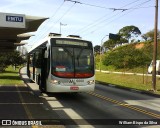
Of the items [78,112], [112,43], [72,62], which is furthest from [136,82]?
[112,43]

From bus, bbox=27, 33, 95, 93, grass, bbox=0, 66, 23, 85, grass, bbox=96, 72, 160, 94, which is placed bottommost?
grass, bbox=96, 72, 160, 94

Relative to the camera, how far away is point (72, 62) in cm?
1995

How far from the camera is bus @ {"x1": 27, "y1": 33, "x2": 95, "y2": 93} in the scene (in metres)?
19.7

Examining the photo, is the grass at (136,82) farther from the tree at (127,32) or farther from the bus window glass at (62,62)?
the tree at (127,32)

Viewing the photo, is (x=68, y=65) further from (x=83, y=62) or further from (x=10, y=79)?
Answer: (x=10, y=79)

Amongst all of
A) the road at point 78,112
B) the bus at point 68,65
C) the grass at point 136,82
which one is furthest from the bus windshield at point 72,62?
the grass at point 136,82

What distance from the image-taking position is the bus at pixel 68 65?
64.6 feet

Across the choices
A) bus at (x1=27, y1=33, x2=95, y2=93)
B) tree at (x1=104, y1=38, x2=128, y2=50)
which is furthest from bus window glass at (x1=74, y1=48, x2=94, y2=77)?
tree at (x1=104, y1=38, x2=128, y2=50)

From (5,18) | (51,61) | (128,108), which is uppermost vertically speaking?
(5,18)

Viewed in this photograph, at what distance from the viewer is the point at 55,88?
19562 mm

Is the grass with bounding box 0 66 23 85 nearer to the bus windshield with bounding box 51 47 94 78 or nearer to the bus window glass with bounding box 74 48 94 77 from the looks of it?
the bus windshield with bounding box 51 47 94 78

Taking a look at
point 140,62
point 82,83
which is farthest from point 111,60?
point 82,83

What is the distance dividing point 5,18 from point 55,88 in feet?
14.4

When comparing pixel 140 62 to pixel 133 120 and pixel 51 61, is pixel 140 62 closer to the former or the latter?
pixel 51 61
